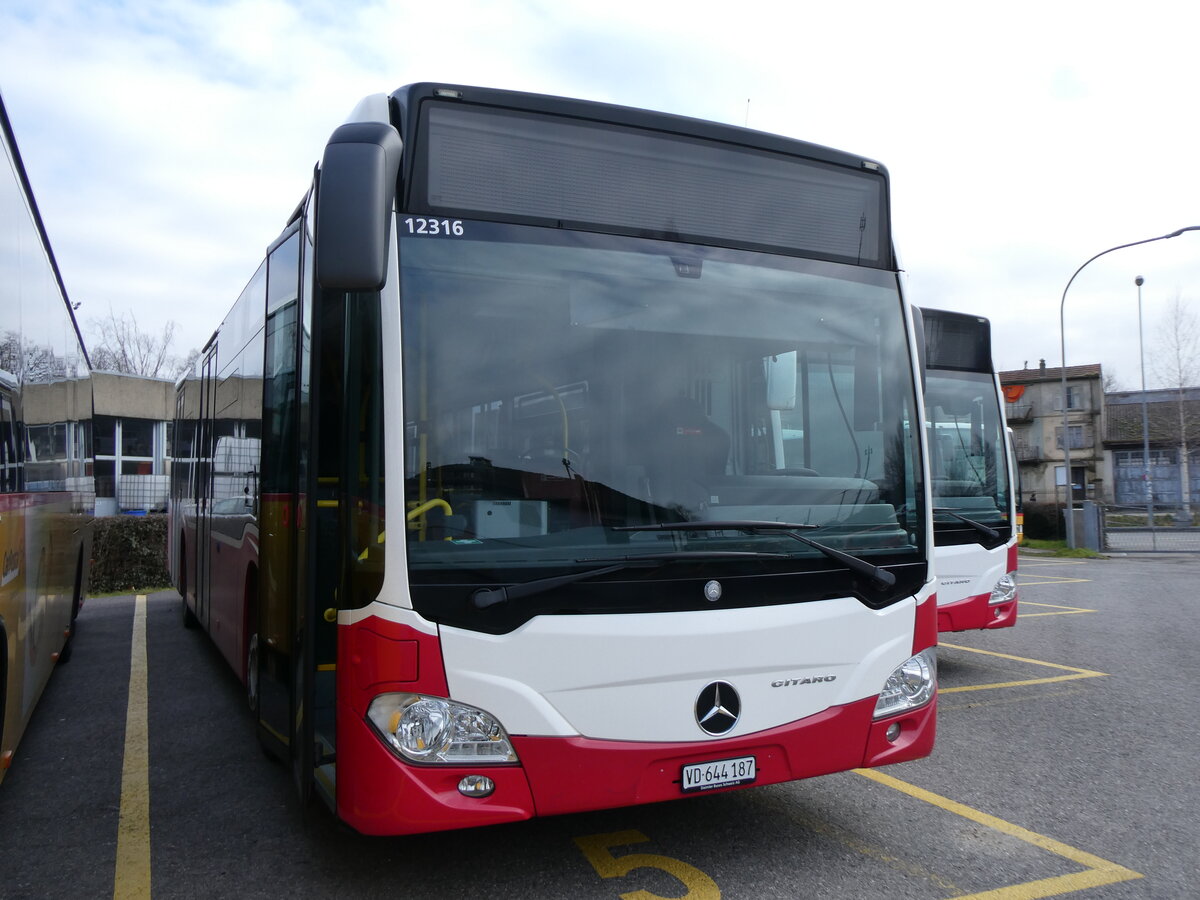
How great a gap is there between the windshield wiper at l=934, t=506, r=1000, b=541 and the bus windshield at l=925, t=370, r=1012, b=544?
0.01m

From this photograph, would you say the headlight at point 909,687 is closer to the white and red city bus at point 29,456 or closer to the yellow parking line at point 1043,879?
the yellow parking line at point 1043,879

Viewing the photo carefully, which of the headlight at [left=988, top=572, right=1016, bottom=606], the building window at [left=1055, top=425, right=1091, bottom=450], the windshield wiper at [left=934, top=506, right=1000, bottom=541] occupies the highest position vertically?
the building window at [left=1055, top=425, right=1091, bottom=450]

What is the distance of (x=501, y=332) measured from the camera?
345 centimetres

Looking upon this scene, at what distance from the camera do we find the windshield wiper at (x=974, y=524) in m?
7.83

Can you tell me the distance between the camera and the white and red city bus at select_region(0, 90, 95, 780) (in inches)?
168

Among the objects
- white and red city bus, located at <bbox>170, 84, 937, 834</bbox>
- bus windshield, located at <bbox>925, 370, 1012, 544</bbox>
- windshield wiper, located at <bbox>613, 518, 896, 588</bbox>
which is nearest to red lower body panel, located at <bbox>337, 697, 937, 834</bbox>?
Result: white and red city bus, located at <bbox>170, 84, 937, 834</bbox>

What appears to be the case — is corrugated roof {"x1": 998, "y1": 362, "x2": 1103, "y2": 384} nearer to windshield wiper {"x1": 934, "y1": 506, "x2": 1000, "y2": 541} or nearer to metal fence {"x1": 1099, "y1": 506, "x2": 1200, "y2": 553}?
metal fence {"x1": 1099, "y1": 506, "x2": 1200, "y2": 553}

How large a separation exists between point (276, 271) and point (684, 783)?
3443mm

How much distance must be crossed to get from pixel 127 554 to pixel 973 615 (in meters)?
14.1

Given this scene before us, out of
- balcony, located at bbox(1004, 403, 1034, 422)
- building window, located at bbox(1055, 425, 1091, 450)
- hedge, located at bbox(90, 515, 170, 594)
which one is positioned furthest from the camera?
balcony, located at bbox(1004, 403, 1034, 422)

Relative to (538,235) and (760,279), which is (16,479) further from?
(760,279)

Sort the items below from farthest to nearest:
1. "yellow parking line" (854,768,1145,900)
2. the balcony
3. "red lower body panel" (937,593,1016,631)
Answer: the balcony
"red lower body panel" (937,593,1016,631)
"yellow parking line" (854,768,1145,900)

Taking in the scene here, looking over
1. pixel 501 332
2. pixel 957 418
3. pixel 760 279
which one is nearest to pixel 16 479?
pixel 501 332

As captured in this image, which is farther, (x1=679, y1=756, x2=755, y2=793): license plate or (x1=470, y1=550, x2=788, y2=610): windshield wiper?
(x1=679, y1=756, x2=755, y2=793): license plate
